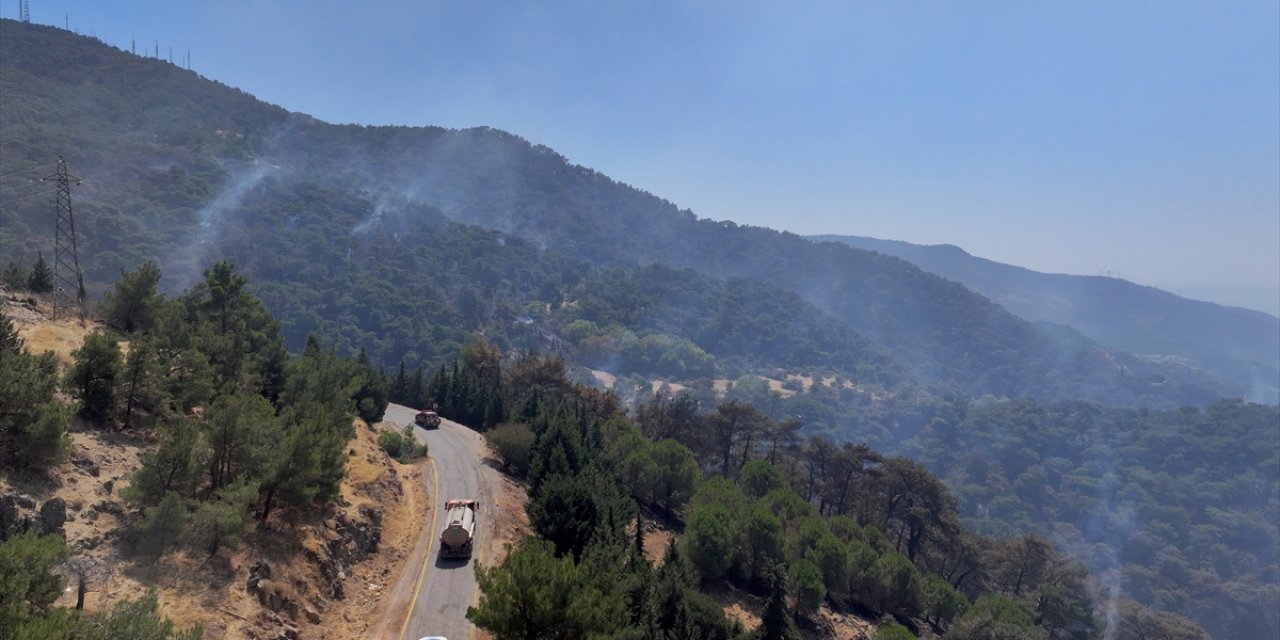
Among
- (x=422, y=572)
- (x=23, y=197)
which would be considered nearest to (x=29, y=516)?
(x=422, y=572)

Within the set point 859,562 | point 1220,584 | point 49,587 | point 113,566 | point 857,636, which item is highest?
point 49,587

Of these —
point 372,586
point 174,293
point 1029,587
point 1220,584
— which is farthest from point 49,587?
point 1220,584

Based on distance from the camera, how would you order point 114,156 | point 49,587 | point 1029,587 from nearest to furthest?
point 49,587, point 1029,587, point 114,156

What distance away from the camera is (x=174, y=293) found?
132 meters

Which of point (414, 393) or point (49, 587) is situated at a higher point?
point (49, 587)

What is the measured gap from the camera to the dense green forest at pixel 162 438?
12.9 m

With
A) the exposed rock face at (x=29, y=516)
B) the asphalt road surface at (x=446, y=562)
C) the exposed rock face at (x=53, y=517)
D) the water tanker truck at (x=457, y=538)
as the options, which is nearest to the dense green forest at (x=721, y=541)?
the asphalt road surface at (x=446, y=562)

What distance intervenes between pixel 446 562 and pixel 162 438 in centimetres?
1201

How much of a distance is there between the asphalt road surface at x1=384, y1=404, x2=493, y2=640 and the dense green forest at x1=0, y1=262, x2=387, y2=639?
5.42 meters

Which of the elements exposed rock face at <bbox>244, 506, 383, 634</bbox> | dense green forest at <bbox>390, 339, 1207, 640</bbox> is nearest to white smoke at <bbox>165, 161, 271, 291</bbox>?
dense green forest at <bbox>390, 339, 1207, 640</bbox>

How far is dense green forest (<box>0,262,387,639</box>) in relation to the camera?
12.9 meters

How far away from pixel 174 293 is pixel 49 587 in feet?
480

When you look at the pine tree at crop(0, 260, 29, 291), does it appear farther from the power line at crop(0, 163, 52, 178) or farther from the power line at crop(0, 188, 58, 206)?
the power line at crop(0, 163, 52, 178)

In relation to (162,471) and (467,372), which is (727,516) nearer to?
(162,471)
